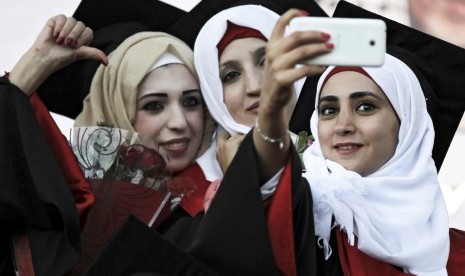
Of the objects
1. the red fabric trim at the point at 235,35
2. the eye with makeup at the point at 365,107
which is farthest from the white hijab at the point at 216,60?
the eye with makeup at the point at 365,107

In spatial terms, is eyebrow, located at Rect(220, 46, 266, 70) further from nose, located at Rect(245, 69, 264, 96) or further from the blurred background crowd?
the blurred background crowd

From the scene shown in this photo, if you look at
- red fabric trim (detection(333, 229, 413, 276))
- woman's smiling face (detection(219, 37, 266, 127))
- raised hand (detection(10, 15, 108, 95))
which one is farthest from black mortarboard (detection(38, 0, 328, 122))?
red fabric trim (detection(333, 229, 413, 276))

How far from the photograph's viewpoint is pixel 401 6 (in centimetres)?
628

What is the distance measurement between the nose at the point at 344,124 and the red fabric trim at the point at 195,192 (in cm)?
47

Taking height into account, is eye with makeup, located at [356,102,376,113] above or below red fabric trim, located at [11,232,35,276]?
above

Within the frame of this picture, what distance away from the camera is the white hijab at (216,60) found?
464 cm

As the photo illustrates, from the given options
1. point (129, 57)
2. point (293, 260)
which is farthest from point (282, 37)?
point (129, 57)

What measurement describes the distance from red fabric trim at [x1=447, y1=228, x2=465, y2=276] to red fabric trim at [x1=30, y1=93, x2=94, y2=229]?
1112 millimetres

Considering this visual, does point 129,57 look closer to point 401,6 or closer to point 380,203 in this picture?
point 380,203

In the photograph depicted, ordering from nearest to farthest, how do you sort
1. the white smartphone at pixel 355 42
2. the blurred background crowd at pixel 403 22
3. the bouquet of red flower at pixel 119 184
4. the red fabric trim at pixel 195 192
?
the white smartphone at pixel 355 42, the bouquet of red flower at pixel 119 184, the red fabric trim at pixel 195 192, the blurred background crowd at pixel 403 22

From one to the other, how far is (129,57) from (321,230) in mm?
990

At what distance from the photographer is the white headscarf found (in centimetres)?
421

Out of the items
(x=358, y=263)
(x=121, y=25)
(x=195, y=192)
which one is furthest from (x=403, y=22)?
(x=358, y=263)

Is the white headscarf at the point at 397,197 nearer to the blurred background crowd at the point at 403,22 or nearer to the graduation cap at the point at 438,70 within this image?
the graduation cap at the point at 438,70
